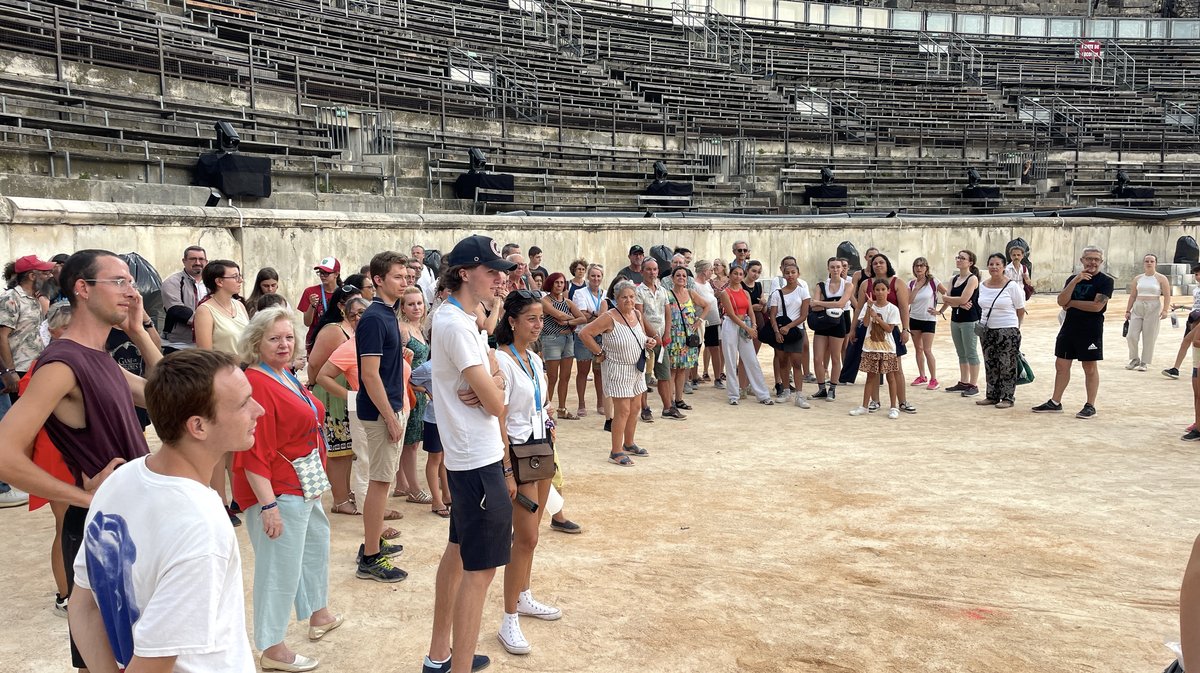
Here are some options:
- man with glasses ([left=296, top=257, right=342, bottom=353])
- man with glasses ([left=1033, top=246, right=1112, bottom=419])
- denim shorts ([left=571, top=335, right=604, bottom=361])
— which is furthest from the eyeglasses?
man with glasses ([left=1033, top=246, right=1112, bottom=419])

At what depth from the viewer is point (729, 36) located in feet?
111

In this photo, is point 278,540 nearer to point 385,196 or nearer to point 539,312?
point 539,312

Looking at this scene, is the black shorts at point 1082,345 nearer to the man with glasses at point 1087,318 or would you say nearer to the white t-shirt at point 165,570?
the man with glasses at point 1087,318

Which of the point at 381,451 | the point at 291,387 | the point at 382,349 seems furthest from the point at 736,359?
the point at 291,387

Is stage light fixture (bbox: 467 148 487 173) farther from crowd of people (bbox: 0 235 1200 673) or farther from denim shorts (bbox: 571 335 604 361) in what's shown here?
denim shorts (bbox: 571 335 604 361)

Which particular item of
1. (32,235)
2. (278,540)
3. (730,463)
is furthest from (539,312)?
(32,235)

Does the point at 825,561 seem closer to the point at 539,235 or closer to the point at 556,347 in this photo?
the point at 556,347

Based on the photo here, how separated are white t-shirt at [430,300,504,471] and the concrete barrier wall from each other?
6746 millimetres

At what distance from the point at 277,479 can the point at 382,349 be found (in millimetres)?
1297

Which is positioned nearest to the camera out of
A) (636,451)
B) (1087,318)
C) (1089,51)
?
(636,451)

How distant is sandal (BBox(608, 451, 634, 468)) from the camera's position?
8.10m

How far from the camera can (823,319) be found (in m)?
11.4

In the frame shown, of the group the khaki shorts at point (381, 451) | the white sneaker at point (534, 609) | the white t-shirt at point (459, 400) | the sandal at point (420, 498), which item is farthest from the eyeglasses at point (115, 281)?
the sandal at point (420, 498)

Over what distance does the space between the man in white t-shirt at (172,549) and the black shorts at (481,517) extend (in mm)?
1654
